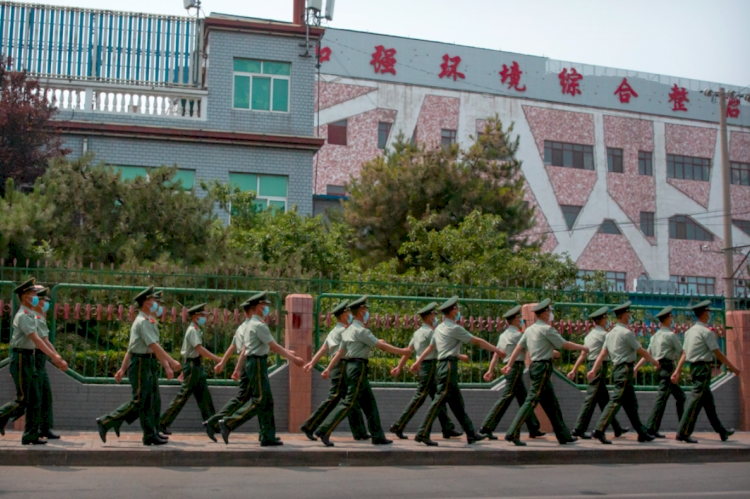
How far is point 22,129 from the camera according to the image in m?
20.2

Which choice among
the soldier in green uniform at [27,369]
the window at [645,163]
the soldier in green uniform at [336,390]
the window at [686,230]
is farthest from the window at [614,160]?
the soldier in green uniform at [27,369]

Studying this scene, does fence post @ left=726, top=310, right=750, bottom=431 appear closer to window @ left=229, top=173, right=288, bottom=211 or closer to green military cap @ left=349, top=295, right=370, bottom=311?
green military cap @ left=349, top=295, right=370, bottom=311

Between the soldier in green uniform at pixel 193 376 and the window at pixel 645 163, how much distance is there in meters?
34.6

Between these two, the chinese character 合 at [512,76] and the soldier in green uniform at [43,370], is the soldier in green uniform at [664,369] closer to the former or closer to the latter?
the soldier in green uniform at [43,370]

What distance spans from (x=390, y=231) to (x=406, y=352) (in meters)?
12.6

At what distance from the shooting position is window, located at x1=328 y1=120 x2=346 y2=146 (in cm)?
3600

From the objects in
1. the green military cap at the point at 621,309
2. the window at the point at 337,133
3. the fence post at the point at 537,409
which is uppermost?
the window at the point at 337,133

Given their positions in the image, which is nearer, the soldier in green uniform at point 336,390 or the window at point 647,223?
the soldier in green uniform at point 336,390

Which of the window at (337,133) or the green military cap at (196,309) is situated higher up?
the window at (337,133)

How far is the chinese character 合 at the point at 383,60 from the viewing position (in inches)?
1458

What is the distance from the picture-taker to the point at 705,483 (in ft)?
28.0

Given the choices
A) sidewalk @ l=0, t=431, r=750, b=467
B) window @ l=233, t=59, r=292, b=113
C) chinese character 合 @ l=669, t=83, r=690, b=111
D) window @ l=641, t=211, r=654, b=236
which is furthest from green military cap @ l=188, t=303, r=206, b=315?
chinese character 合 @ l=669, t=83, r=690, b=111

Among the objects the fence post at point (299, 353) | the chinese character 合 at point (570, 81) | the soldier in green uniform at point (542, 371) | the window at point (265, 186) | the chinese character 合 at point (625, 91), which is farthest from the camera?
the chinese character 合 at point (625, 91)

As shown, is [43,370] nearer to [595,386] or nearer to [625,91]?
[595,386]
